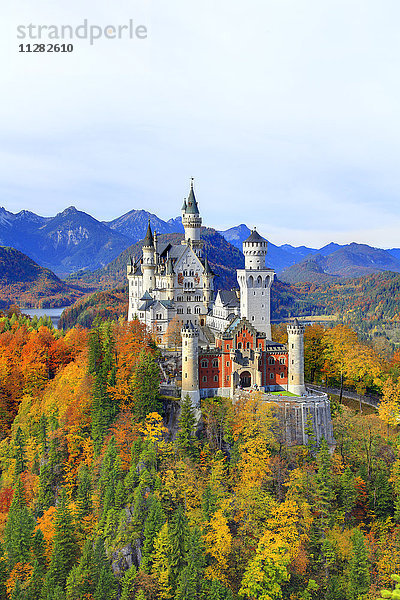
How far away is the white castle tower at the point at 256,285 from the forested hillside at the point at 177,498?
13245 millimetres

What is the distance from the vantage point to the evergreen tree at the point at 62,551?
50344 mm

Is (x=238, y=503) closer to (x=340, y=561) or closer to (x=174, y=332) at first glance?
(x=340, y=561)

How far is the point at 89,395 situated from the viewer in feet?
217

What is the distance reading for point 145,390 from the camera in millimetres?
62062

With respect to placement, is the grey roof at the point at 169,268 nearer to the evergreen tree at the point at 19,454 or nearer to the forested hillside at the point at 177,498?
the forested hillside at the point at 177,498

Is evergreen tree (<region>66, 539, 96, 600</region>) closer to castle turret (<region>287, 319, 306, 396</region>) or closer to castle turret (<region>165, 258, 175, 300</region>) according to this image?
castle turret (<region>287, 319, 306, 396</region>)

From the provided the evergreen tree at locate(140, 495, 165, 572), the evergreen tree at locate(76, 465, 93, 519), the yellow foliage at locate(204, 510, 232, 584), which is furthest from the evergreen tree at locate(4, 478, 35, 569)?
the yellow foliage at locate(204, 510, 232, 584)

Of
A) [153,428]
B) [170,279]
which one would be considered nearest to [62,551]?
[153,428]

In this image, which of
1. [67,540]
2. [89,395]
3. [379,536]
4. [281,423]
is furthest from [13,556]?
[379,536]

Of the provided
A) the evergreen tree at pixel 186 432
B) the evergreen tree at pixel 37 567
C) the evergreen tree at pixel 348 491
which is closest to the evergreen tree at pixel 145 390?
the evergreen tree at pixel 186 432

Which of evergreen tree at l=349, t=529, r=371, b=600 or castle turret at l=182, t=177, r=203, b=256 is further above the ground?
castle turret at l=182, t=177, r=203, b=256

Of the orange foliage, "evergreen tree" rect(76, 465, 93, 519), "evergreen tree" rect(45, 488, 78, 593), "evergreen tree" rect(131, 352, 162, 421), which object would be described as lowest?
the orange foliage

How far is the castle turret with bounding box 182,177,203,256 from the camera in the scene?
305 ft

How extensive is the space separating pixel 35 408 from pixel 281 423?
32.8m
